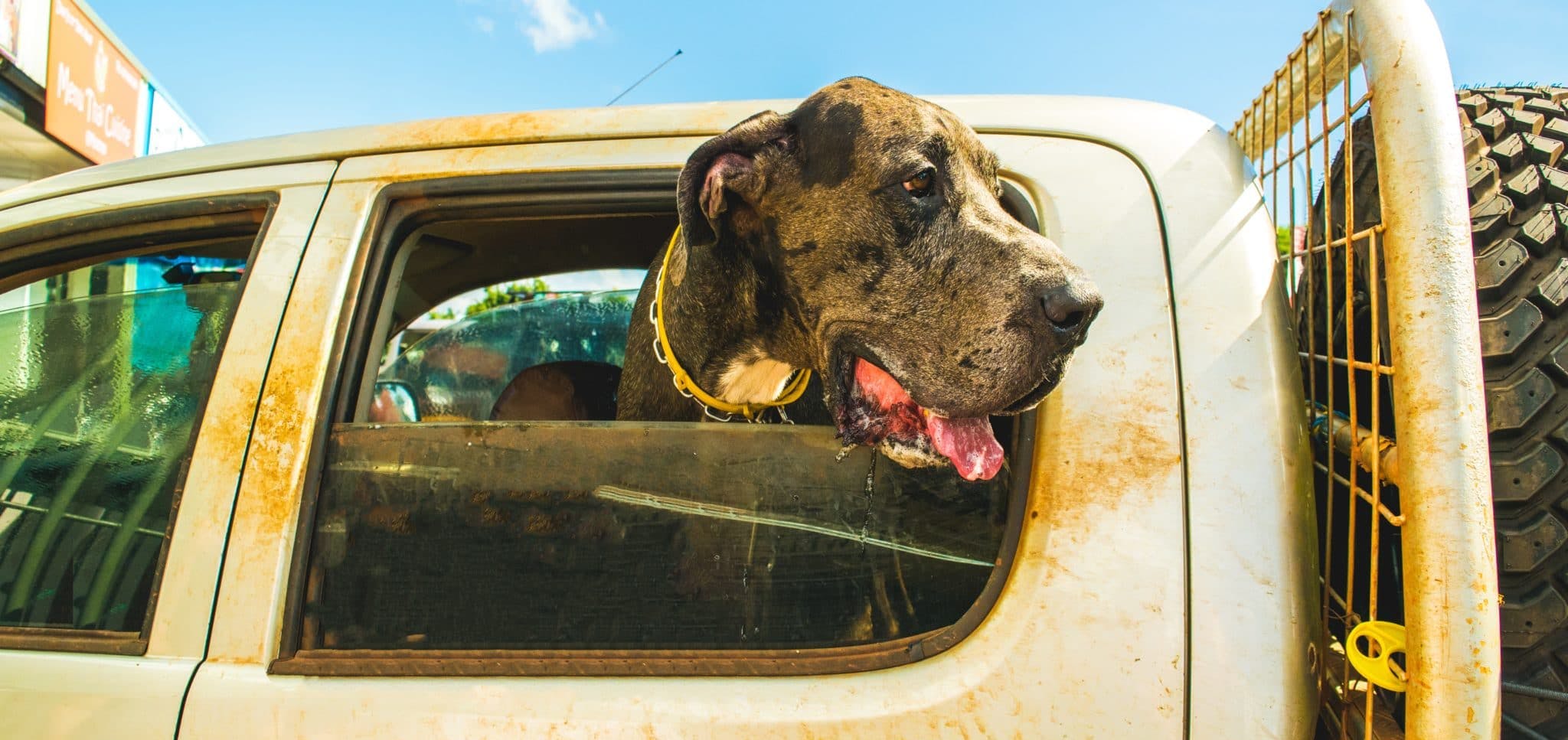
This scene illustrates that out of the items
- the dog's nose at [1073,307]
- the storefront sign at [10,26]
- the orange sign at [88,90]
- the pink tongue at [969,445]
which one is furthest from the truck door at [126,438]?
the orange sign at [88,90]

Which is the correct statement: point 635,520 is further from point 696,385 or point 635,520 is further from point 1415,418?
point 1415,418

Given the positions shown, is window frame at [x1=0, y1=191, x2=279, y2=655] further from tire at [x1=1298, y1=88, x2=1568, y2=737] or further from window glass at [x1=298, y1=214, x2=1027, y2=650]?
tire at [x1=1298, y1=88, x2=1568, y2=737]

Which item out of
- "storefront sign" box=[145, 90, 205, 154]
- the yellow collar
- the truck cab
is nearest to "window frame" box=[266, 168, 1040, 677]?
the truck cab

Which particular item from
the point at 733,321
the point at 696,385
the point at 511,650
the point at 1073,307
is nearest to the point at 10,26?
the point at 696,385

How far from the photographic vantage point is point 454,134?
192 cm

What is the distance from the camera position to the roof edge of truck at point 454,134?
6.12 feet

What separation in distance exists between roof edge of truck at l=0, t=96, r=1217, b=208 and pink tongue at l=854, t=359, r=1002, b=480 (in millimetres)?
584

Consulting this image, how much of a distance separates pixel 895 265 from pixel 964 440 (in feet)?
1.41

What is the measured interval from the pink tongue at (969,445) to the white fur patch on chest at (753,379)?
65 cm

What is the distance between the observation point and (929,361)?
67.1 inches

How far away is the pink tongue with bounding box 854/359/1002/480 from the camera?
1509mm

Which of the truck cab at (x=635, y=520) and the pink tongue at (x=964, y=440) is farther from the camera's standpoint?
the pink tongue at (x=964, y=440)

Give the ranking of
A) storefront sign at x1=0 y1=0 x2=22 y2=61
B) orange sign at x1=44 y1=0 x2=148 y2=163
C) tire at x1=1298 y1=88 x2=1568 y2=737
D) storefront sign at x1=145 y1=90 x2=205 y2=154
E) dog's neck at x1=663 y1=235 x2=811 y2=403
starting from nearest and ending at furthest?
tire at x1=1298 y1=88 x2=1568 y2=737 → dog's neck at x1=663 y1=235 x2=811 y2=403 → storefront sign at x1=0 y1=0 x2=22 y2=61 → orange sign at x1=44 y1=0 x2=148 y2=163 → storefront sign at x1=145 y1=90 x2=205 y2=154

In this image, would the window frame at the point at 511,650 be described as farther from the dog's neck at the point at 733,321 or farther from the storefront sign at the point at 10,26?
the storefront sign at the point at 10,26
